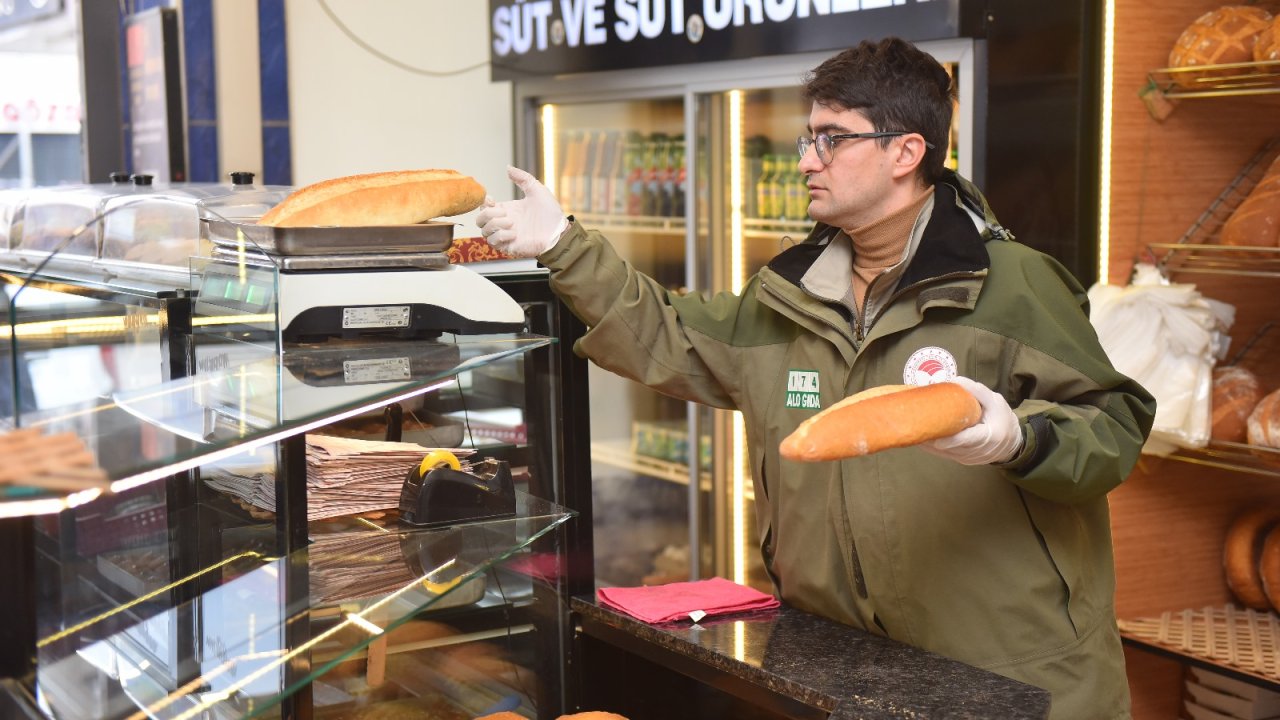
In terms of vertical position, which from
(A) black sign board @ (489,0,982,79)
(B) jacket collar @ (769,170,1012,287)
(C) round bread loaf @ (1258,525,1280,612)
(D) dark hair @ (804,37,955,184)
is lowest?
(C) round bread loaf @ (1258,525,1280,612)

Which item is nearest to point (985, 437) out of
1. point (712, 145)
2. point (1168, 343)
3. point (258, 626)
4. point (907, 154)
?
point (907, 154)

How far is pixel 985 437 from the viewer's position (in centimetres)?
186

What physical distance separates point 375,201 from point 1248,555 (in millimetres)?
2905

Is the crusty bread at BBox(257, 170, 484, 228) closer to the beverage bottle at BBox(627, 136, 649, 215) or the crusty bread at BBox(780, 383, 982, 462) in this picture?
the crusty bread at BBox(780, 383, 982, 462)

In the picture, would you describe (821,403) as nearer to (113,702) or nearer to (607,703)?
(607,703)

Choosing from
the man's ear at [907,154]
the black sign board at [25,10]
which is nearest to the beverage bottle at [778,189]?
the man's ear at [907,154]

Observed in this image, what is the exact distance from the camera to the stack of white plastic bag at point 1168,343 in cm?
331

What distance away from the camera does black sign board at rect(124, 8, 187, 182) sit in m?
4.81

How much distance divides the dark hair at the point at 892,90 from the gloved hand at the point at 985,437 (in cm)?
60

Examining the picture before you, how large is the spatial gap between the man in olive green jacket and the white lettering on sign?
1197mm

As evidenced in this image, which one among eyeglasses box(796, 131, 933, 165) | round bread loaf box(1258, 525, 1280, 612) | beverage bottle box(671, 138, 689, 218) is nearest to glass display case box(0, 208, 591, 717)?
eyeglasses box(796, 131, 933, 165)

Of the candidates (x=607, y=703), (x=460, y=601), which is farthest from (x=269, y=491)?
(x=607, y=703)

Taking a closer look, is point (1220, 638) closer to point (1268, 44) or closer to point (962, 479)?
point (1268, 44)

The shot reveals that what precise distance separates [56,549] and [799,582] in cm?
128
